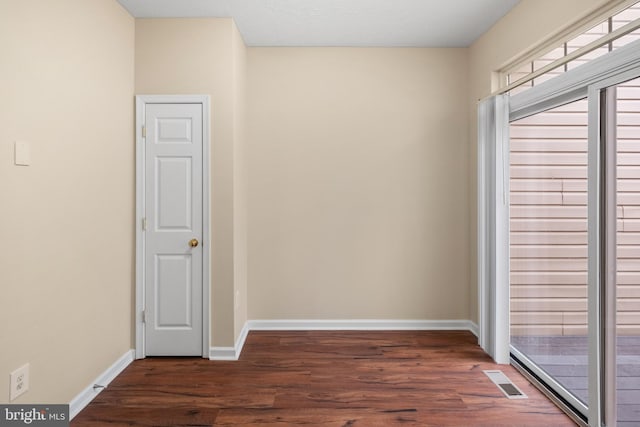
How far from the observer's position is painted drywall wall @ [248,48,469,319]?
3.81 meters

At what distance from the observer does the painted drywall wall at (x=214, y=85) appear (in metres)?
3.16

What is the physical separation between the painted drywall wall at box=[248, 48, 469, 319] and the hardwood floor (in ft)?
1.67

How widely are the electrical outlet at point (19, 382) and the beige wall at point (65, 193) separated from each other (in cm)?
3

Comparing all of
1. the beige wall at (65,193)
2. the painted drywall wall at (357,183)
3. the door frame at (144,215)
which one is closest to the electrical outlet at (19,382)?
the beige wall at (65,193)

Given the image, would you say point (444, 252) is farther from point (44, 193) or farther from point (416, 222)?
point (44, 193)

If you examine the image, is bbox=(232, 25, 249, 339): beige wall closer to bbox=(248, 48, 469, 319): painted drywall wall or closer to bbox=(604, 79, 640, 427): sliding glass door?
bbox=(248, 48, 469, 319): painted drywall wall

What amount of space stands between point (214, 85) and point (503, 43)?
2.32 m

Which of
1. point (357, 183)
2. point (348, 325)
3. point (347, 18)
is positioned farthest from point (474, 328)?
point (347, 18)

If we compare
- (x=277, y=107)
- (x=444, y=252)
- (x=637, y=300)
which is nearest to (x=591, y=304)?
(x=637, y=300)

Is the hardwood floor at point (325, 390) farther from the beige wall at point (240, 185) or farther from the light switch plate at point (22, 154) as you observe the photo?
the light switch plate at point (22, 154)

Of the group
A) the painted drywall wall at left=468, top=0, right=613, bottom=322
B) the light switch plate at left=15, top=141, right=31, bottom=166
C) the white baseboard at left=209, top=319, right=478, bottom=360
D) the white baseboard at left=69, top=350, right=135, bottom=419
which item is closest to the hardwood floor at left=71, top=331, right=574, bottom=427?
the white baseboard at left=69, top=350, right=135, bottom=419

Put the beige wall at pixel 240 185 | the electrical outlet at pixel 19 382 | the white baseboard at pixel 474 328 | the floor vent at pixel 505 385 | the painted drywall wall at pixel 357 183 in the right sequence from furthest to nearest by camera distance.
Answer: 1. the painted drywall wall at pixel 357 183
2. the white baseboard at pixel 474 328
3. the beige wall at pixel 240 185
4. the floor vent at pixel 505 385
5. the electrical outlet at pixel 19 382

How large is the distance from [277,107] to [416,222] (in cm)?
175

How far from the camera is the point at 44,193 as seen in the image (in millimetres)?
2094
